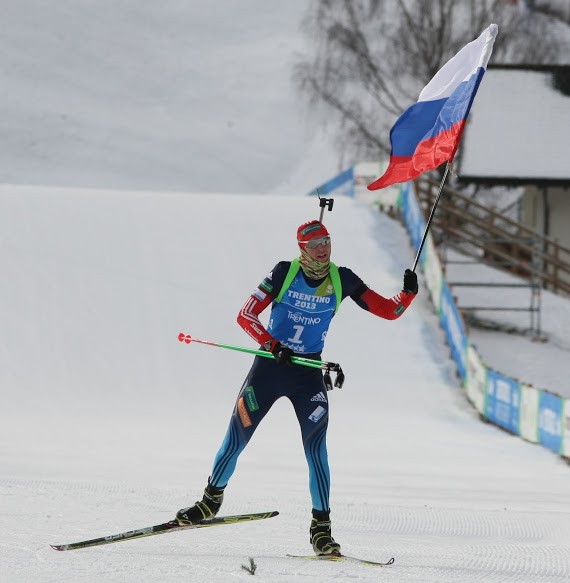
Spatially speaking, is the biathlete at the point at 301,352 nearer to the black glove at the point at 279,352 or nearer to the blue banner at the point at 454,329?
the black glove at the point at 279,352

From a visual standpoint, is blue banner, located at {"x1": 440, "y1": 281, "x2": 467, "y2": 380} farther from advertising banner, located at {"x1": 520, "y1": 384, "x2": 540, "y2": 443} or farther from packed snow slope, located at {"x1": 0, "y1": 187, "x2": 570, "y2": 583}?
advertising banner, located at {"x1": 520, "y1": 384, "x2": 540, "y2": 443}

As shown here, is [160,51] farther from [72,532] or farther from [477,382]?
[72,532]

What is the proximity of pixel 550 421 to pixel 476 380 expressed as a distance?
287cm

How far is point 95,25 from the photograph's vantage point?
210 feet

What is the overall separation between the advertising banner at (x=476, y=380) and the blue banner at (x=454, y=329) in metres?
0.31

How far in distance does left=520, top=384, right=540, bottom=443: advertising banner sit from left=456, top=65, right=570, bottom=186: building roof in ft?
38.4

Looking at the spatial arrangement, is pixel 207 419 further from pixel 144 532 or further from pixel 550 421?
pixel 144 532

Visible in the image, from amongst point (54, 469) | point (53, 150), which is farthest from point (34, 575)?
point (53, 150)

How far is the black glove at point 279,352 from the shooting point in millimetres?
5723

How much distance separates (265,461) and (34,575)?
6.22 metres

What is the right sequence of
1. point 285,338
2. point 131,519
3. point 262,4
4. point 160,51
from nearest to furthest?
point 285,338, point 131,519, point 160,51, point 262,4

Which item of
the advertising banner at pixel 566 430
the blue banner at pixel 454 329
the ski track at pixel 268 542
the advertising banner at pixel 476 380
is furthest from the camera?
the blue banner at pixel 454 329

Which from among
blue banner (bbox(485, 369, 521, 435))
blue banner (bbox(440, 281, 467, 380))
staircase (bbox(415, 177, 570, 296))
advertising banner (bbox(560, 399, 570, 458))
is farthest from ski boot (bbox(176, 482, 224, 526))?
staircase (bbox(415, 177, 570, 296))

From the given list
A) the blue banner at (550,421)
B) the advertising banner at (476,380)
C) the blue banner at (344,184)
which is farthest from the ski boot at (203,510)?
the blue banner at (344,184)
